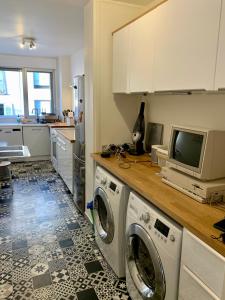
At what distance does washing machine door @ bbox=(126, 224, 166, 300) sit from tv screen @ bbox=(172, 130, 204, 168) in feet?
1.61

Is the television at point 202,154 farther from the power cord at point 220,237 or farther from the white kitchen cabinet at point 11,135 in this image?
the white kitchen cabinet at point 11,135

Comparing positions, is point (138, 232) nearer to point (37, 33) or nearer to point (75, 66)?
point (37, 33)

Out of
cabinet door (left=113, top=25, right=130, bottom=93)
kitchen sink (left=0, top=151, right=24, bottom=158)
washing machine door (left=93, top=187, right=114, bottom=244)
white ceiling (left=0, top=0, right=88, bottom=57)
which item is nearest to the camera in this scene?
washing machine door (left=93, top=187, right=114, bottom=244)

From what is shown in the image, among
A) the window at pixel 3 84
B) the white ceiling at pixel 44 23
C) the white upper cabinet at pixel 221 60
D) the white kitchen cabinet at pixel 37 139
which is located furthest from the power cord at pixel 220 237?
the window at pixel 3 84

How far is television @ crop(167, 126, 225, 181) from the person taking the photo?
4.19ft

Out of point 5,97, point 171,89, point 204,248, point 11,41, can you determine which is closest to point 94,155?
point 171,89

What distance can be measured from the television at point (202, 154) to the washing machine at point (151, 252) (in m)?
0.31

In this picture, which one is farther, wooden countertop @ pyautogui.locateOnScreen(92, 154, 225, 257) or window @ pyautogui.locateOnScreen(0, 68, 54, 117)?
window @ pyautogui.locateOnScreen(0, 68, 54, 117)

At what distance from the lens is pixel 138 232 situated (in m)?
1.45

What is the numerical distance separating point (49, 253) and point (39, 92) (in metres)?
4.36

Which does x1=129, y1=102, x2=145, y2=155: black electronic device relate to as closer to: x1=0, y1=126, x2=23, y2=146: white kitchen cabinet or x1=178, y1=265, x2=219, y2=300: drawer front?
x1=178, y1=265, x2=219, y2=300: drawer front

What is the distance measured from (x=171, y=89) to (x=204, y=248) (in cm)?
102

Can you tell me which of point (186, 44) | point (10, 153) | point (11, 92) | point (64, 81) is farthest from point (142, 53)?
point (11, 92)

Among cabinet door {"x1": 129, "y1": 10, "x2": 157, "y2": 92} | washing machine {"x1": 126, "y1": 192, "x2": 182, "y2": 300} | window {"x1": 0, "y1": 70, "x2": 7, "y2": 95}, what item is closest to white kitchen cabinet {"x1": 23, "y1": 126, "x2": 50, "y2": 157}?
window {"x1": 0, "y1": 70, "x2": 7, "y2": 95}
